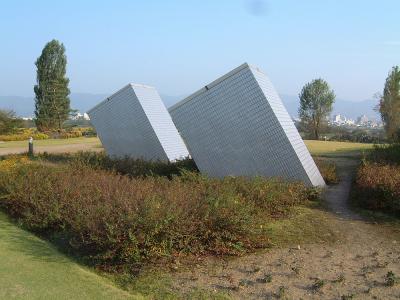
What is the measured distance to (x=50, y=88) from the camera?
42.4m

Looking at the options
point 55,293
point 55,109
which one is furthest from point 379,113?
point 55,293

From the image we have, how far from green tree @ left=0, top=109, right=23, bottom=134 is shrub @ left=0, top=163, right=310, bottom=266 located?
29381 millimetres

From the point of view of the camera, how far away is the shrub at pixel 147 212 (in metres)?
5.81

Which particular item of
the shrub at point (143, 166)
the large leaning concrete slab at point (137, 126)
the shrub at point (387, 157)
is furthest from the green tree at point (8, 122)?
the shrub at point (387, 157)

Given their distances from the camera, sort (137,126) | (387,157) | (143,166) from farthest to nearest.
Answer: (137,126) → (387,157) → (143,166)

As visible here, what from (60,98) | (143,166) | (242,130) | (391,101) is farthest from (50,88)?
(242,130)

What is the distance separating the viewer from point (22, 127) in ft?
131

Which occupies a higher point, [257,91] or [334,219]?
[257,91]

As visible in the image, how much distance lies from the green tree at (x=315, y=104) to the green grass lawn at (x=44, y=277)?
39073 millimetres

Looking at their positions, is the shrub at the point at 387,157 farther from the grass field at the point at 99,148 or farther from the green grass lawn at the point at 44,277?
the green grass lawn at the point at 44,277

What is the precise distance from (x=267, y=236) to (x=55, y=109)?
38.5 m

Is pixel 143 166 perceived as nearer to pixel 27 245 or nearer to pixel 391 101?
pixel 27 245

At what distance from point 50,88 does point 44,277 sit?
130 feet

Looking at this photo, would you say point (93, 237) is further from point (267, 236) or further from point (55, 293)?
point (267, 236)
